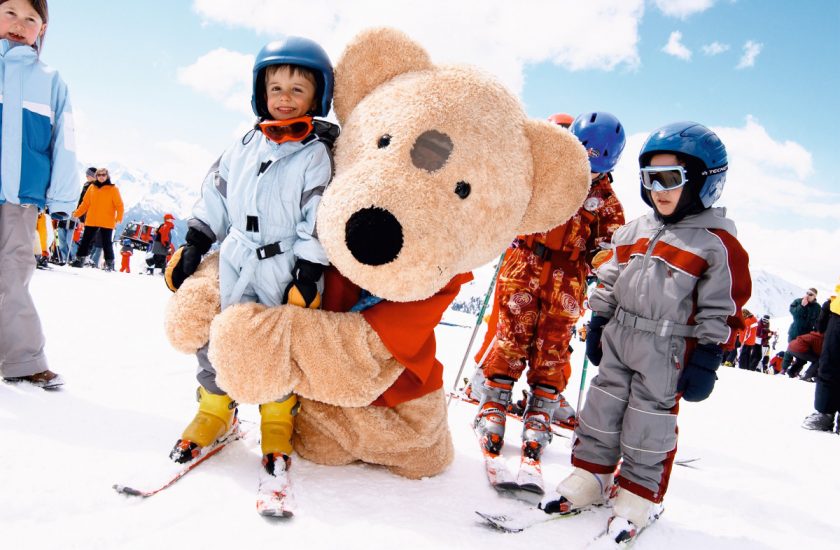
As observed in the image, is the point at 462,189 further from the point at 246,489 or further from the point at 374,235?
the point at 246,489

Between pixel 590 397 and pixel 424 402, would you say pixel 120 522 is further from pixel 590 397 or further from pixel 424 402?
pixel 590 397

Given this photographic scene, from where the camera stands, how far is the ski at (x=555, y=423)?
126 inches

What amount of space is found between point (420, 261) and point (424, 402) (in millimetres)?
712

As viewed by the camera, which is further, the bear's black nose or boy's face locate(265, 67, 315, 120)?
boy's face locate(265, 67, 315, 120)

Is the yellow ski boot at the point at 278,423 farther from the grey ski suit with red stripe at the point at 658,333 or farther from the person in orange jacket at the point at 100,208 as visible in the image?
the person in orange jacket at the point at 100,208

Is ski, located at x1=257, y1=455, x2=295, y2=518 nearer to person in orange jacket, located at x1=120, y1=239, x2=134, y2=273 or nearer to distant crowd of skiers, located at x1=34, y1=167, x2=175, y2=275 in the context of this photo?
distant crowd of skiers, located at x1=34, y1=167, x2=175, y2=275

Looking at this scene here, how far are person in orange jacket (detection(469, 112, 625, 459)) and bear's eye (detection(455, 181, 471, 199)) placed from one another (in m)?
1.14

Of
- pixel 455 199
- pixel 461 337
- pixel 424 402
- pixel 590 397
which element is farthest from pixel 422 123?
pixel 461 337

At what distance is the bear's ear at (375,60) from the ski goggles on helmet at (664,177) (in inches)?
42.1

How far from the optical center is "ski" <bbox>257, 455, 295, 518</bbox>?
64.1 inches

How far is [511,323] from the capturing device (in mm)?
2932

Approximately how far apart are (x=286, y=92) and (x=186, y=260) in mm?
787

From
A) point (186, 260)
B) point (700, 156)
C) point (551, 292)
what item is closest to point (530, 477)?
point (551, 292)

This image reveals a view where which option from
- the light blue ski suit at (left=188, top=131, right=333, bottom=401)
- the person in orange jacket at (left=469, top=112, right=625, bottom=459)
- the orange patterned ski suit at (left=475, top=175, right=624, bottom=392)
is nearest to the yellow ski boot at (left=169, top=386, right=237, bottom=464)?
the light blue ski suit at (left=188, top=131, right=333, bottom=401)
